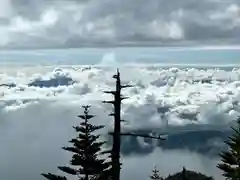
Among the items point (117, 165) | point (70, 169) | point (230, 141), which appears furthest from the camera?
point (70, 169)

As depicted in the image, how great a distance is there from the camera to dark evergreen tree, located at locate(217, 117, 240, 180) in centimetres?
3669

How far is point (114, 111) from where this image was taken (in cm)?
3778

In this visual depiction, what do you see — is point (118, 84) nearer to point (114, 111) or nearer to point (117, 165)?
point (114, 111)

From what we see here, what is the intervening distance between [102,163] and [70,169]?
4.47 meters

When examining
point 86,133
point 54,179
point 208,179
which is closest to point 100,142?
point 86,133

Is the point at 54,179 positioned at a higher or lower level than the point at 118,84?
A: lower

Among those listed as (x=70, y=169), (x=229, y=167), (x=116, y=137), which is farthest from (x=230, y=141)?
(x=70, y=169)

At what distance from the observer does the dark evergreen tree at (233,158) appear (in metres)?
36.7

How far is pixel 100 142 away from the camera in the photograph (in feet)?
129

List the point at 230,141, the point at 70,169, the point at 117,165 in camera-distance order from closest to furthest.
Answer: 1. the point at 117,165
2. the point at 230,141
3. the point at 70,169

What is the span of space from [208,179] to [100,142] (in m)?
6.17

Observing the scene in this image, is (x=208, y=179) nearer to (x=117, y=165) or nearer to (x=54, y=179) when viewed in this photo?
(x=117, y=165)

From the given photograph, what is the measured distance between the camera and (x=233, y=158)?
37.8 metres

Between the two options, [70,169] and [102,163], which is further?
[70,169]
